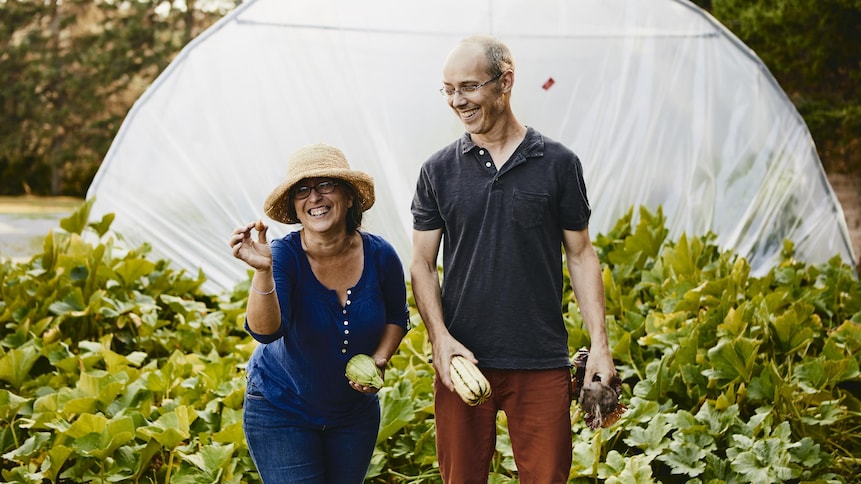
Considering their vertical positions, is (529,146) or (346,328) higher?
(529,146)

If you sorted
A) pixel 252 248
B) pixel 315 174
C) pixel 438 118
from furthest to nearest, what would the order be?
1. pixel 438 118
2. pixel 315 174
3. pixel 252 248

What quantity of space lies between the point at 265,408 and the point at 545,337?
77 cm

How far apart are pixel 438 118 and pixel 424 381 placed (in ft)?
10.1

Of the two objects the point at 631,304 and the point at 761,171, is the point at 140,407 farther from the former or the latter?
the point at 761,171

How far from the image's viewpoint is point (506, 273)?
9.06 ft

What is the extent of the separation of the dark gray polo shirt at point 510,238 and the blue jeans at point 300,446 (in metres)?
0.42

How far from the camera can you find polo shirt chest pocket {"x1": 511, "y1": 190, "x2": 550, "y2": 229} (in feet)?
8.95

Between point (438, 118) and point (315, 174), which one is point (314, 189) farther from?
point (438, 118)

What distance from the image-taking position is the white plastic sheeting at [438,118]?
23.3 ft

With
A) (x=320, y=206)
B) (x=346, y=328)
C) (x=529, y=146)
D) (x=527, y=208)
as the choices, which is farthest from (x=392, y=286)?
(x=529, y=146)

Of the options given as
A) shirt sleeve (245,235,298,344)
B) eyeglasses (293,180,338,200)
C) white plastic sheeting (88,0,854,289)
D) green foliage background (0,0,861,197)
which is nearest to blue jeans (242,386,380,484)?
shirt sleeve (245,235,298,344)

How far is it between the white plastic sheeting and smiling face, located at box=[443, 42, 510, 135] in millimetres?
4227

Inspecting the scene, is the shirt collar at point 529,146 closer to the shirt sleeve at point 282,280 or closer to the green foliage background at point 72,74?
the shirt sleeve at point 282,280

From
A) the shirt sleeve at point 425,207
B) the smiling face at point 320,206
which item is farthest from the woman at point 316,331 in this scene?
the shirt sleeve at point 425,207
